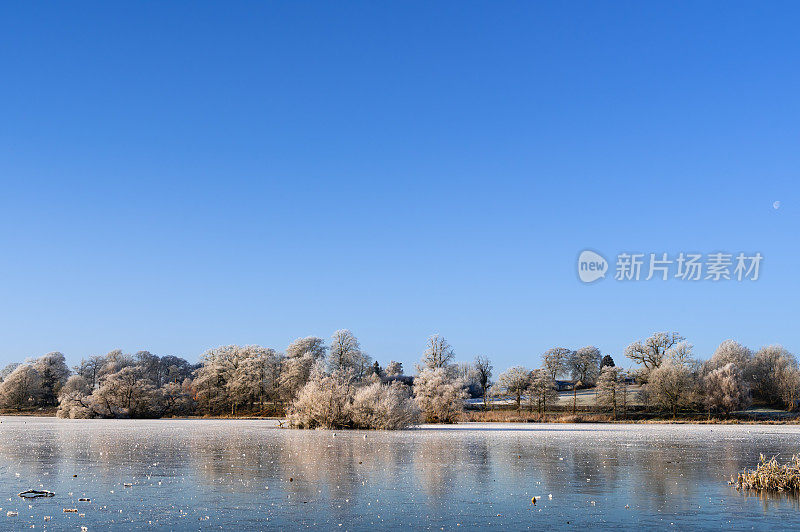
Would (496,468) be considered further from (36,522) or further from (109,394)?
(109,394)

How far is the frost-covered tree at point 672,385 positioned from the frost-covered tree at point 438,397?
35968mm

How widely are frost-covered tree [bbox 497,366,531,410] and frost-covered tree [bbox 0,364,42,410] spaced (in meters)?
85.3

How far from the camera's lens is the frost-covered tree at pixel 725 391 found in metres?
90.2

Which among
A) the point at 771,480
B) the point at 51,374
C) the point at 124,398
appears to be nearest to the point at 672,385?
the point at 771,480

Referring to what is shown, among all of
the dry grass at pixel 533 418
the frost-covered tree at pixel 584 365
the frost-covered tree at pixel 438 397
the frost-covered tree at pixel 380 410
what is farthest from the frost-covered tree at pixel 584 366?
the frost-covered tree at pixel 380 410

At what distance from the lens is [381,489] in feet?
64.1

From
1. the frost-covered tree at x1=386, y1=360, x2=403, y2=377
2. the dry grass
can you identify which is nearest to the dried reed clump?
the dry grass

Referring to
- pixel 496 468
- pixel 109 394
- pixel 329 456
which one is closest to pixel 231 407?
pixel 109 394

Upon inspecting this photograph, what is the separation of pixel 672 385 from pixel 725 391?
701cm

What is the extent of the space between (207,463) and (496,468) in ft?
39.6

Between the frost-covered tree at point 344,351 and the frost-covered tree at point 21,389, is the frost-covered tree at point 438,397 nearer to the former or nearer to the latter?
the frost-covered tree at point 344,351

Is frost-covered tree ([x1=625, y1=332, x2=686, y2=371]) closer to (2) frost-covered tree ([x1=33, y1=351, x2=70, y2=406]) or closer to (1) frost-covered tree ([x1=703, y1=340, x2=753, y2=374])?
(1) frost-covered tree ([x1=703, y1=340, x2=753, y2=374])

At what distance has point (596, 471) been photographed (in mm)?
24719

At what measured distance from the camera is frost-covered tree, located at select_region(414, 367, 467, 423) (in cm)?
7194
